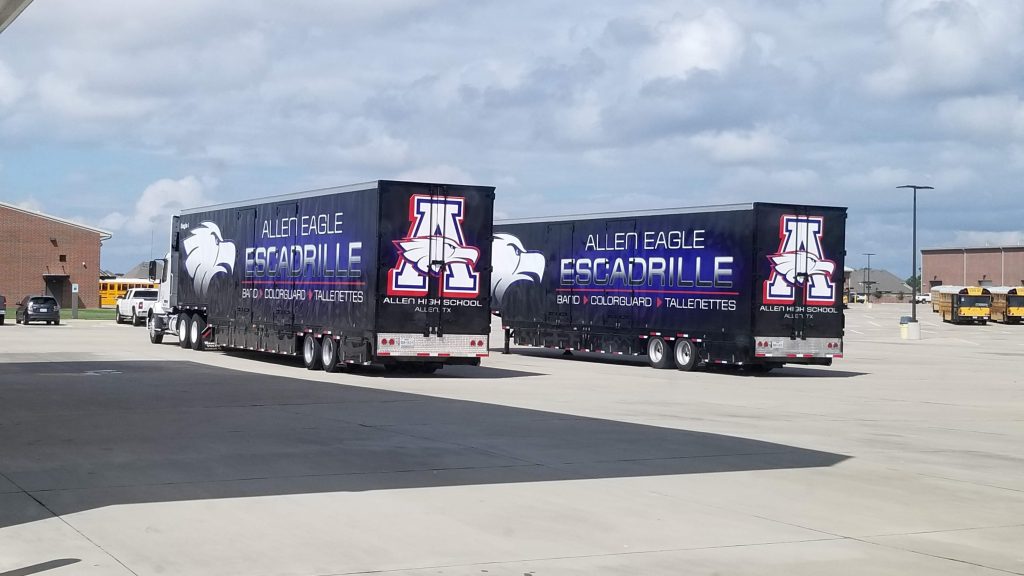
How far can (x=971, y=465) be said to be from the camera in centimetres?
1352

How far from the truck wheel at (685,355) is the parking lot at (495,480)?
619 centimetres

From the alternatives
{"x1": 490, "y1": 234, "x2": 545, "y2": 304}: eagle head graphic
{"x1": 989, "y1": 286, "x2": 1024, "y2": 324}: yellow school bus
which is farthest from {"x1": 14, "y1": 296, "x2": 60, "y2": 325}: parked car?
{"x1": 989, "y1": 286, "x2": 1024, "y2": 324}: yellow school bus

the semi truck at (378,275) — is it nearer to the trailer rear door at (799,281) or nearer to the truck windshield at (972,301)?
the trailer rear door at (799,281)

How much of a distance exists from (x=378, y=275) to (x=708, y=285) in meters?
8.57

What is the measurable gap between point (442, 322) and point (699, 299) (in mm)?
7171

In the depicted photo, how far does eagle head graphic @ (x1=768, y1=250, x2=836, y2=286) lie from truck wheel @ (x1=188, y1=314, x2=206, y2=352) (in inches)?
649

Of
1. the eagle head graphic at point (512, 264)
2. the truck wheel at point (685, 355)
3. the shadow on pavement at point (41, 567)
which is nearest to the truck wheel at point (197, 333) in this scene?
the eagle head graphic at point (512, 264)

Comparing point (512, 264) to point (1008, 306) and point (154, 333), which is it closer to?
point (154, 333)

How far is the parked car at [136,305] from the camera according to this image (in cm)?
6006

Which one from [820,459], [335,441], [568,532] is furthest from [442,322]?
[568,532]

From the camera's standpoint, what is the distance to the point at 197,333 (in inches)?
1374

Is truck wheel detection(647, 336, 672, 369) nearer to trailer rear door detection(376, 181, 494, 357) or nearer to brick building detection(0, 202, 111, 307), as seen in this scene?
trailer rear door detection(376, 181, 494, 357)

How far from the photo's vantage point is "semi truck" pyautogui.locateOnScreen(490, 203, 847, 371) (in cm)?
2812

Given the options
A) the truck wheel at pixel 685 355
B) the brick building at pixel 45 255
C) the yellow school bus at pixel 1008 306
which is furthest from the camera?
the yellow school bus at pixel 1008 306
